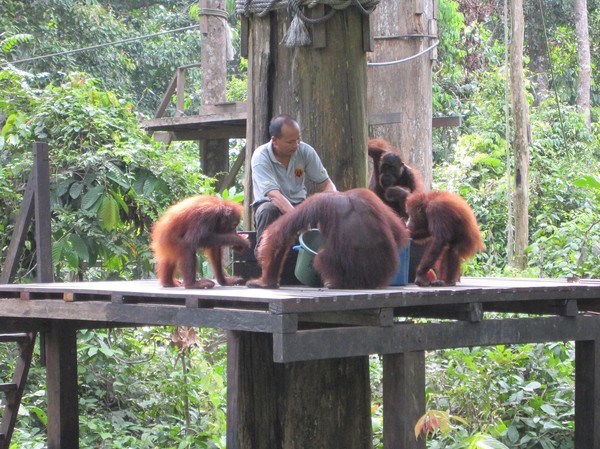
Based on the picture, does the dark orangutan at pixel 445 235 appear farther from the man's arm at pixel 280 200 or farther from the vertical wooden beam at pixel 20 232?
the vertical wooden beam at pixel 20 232

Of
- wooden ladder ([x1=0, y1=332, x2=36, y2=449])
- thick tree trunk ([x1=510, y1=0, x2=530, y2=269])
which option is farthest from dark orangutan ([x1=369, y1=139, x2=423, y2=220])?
thick tree trunk ([x1=510, y1=0, x2=530, y2=269])

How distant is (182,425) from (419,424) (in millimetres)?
3159

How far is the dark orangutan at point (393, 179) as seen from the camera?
5.30 metres

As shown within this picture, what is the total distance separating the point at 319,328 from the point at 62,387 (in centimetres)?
188

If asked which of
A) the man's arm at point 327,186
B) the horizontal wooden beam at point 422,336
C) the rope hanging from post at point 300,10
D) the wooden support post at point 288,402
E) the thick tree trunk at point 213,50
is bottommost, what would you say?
the wooden support post at point 288,402

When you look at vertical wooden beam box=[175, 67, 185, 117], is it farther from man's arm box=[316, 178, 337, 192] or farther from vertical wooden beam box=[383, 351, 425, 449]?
vertical wooden beam box=[383, 351, 425, 449]

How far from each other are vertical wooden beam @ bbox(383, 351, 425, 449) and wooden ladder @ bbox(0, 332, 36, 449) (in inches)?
96.0

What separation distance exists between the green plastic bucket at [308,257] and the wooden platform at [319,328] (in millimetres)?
Result: 210

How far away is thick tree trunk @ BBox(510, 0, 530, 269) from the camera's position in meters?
9.08

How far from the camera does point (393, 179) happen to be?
17.5 feet

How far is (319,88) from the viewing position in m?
5.08

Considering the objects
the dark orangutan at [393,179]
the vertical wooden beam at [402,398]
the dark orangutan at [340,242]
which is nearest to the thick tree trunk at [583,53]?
the dark orangutan at [393,179]

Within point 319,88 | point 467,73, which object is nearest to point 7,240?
point 319,88

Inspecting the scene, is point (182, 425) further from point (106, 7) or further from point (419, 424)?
point (106, 7)
